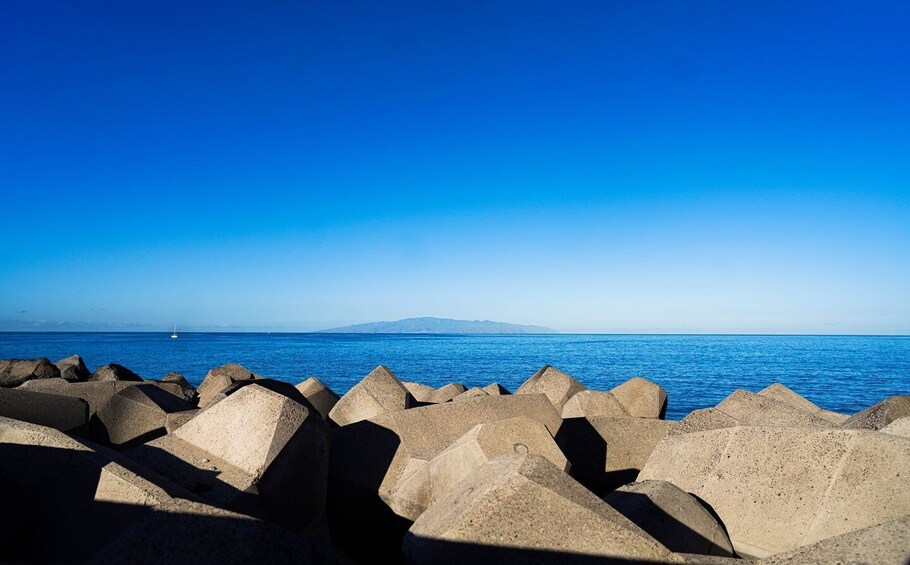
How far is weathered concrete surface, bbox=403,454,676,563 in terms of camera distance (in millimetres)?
2258

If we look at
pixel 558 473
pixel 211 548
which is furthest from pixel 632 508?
A: pixel 211 548

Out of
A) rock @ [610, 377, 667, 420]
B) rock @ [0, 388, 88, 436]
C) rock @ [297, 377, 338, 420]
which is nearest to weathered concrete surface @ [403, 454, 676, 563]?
rock @ [0, 388, 88, 436]

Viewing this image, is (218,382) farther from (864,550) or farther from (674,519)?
(864,550)

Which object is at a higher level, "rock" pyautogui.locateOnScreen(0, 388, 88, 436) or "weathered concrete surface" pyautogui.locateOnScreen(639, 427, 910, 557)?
"rock" pyautogui.locateOnScreen(0, 388, 88, 436)

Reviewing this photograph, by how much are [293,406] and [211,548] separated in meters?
1.96

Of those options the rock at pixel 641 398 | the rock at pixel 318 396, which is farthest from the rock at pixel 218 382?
the rock at pixel 641 398

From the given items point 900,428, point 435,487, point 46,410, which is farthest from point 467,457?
point 46,410

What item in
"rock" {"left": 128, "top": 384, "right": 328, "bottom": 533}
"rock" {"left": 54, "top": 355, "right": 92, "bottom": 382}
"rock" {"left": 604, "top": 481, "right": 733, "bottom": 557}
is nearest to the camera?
"rock" {"left": 604, "top": 481, "right": 733, "bottom": 557}

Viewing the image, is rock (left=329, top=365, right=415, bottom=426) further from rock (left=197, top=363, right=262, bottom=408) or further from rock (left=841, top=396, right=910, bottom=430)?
rock (left=841, top=396, right=910, bottom=430)

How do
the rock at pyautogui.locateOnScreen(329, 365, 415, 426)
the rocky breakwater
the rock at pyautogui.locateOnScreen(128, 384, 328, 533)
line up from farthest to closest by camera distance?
the rock at pyautogui.locateOnScreen(329, 365, 415, 426)
the rock at pyautogui.locateOnScreen(128, 384, 328, 533)
the rocky breakwater

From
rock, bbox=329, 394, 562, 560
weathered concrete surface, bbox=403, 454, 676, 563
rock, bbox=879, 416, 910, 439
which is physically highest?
rock, bbox=879, 416, 910, 439

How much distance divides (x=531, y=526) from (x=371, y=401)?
14.7ft

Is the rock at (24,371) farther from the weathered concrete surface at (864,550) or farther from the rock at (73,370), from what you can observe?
the weathered concrete surface at (864,550)

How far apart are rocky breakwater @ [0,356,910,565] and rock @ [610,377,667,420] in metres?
2.58
